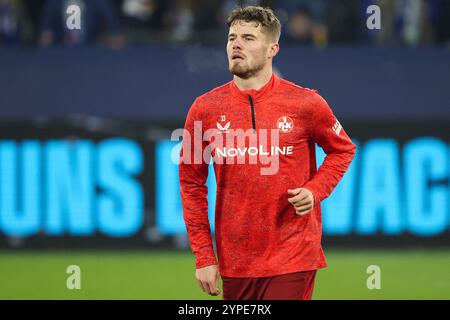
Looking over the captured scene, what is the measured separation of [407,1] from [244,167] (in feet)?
22.7

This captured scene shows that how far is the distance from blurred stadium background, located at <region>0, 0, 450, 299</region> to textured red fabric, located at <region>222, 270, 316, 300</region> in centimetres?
533

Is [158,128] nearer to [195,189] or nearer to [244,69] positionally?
[195,189]

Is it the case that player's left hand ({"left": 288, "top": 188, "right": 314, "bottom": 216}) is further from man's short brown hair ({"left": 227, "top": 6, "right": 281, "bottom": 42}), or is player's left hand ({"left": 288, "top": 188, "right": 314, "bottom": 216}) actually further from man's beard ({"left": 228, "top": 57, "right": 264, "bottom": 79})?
man's short brown hair ({"left": 227, "top": 6, "right": 281, "bottom": 42})

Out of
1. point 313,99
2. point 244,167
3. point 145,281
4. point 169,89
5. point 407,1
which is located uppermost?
point 407,1

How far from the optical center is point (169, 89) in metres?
11.2

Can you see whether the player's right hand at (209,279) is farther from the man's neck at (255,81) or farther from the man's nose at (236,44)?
the man's nose at (236,44)

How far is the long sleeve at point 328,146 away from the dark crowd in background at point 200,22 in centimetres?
576

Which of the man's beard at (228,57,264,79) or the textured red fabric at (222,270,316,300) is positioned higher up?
the man's beard at (228,57,264,79)

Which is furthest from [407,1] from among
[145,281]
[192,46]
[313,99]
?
[313,99]

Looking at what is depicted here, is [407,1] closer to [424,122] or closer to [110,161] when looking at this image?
[424,122]

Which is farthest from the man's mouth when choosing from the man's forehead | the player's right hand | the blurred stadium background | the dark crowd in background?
the dark crowd in background

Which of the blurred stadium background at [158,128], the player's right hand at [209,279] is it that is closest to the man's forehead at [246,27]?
the player's right hand at [209,279]

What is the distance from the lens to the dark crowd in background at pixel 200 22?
1120cm

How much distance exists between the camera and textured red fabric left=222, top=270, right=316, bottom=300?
5207 millimetres
